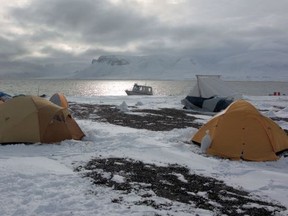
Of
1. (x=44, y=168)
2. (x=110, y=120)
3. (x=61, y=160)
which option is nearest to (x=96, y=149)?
(x=61, y=160)

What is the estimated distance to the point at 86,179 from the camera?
9.33 meters

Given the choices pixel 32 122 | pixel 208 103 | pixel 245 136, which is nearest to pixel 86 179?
pixel 32 122

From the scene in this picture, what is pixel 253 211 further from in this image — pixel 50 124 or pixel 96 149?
pixel 50 124

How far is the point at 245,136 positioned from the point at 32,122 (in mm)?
7653

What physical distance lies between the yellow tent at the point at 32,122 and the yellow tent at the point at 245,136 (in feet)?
18.2

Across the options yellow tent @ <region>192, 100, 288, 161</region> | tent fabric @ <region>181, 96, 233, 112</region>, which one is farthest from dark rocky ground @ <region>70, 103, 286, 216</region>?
tent fabric @ <region>181, 96, 233, 112</region>

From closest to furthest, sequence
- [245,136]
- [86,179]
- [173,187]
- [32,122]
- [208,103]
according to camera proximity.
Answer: [173,187], [86,179], [245,136], [32,122], [208,103]

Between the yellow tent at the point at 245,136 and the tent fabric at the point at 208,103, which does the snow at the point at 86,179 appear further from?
the tent fabric at the point at 208,103

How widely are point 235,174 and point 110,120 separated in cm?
1172

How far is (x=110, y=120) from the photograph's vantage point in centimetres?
2122

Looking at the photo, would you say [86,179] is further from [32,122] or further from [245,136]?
[245,136]

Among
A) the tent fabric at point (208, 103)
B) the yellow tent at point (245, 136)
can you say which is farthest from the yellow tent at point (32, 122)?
the tent fabric at point (208, 103)

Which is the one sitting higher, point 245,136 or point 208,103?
point 208,103

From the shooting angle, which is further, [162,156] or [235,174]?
[162,156]
